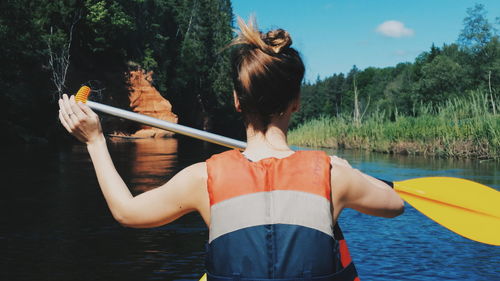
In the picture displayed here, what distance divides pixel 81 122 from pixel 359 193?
2.31ft

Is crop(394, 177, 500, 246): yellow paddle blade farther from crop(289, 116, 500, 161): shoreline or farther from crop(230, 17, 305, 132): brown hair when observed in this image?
crop(289, 116, 500, 161): shoreline

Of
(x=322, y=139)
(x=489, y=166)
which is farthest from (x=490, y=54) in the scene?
(x=489, y=166)

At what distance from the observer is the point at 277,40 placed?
4.42 feet

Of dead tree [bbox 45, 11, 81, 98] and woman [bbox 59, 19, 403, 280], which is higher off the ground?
dead tree [bbox 45, 11, 81, 98]

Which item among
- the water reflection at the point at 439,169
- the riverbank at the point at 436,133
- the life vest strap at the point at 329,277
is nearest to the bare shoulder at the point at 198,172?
the life vest strap at the point at 329,277

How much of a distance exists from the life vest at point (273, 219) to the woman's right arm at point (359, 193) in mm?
35

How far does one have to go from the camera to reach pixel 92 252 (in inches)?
190

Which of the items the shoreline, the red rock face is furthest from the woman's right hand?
the red rock face

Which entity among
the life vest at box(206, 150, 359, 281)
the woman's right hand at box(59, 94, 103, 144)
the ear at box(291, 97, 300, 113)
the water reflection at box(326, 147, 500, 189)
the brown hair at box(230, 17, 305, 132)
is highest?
the brown hair at box(230, 17, 305, 132)

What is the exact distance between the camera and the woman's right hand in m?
1.42

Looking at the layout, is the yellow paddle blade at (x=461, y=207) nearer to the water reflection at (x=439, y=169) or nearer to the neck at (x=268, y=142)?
the neck at (x=268, y=142)

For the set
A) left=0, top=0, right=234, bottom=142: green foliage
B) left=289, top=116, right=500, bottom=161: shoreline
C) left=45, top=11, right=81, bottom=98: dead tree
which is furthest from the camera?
left=45, top=11, right=81, bottom=98: dead tree

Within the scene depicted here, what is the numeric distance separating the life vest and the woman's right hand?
0.34 m

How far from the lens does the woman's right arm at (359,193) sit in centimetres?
128
